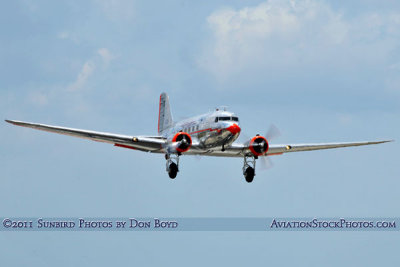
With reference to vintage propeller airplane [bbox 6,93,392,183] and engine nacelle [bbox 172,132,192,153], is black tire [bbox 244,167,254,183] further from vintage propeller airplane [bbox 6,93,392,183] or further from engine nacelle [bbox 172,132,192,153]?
engine nacelle [bbox 172,132,192,153]

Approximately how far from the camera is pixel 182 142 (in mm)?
50219

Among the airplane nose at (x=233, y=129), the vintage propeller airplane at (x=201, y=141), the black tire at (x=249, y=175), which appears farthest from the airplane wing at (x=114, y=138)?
the black tire at (x=249, y=175)

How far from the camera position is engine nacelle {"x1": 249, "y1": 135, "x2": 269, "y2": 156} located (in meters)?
52.2

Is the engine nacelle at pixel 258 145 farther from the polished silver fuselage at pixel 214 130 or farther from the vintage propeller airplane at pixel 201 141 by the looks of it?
the polished silver fuselage at pixel 214 130

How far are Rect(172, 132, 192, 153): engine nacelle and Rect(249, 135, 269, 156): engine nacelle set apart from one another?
16.2 ft

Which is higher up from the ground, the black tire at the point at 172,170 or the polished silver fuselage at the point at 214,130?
the polished silver fuselage at the point at 214,130

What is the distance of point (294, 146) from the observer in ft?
184

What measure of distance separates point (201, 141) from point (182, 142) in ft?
5.36

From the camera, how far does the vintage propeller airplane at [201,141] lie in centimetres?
4975

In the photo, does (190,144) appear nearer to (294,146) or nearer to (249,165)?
(249,165)

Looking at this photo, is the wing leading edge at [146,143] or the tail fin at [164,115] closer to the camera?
the wing leading edge at [146,143]

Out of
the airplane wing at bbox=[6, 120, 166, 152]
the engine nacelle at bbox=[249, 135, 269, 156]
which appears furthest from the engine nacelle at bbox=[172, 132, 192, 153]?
the engine nacelle at bbox=[249, 135, 269, 156]

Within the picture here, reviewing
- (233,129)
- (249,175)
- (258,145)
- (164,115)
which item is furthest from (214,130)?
(164,115)

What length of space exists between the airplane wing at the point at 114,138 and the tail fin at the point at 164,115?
→ 1171 cm
